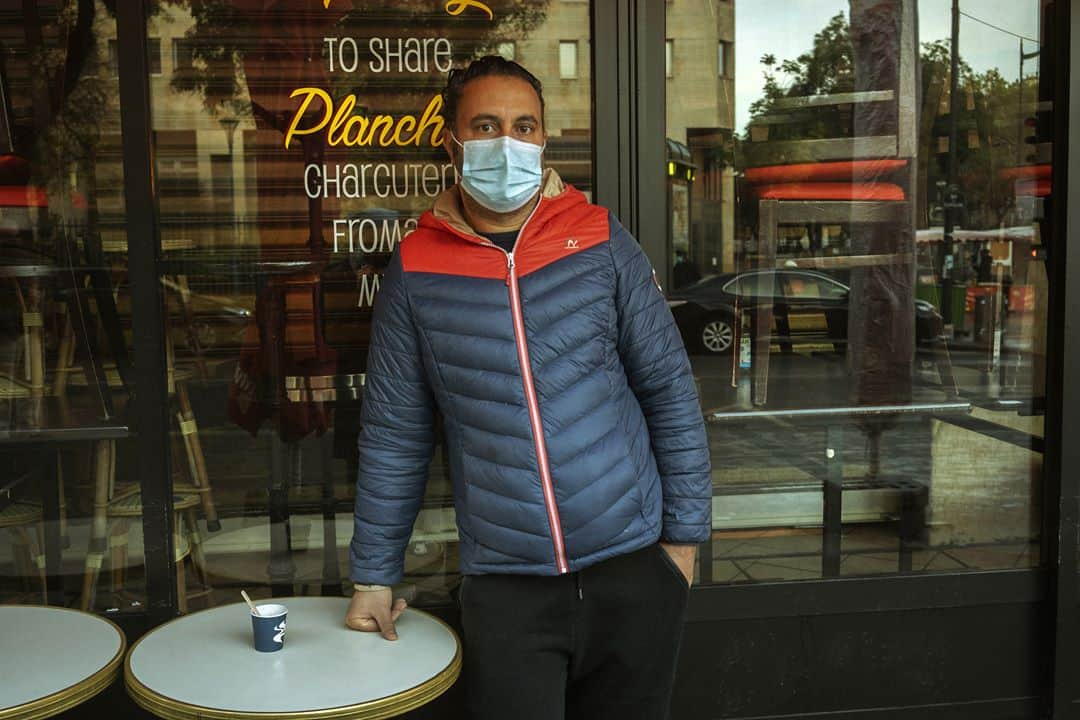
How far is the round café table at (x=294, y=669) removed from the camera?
199 cm

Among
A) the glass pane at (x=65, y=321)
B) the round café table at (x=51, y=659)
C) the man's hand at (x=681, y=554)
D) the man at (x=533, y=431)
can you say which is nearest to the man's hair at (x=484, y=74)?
the man at (x=533, y=431)

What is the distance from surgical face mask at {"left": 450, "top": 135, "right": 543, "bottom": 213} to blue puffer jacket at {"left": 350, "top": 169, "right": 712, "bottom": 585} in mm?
55

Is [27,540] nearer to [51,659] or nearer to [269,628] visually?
[51,659]

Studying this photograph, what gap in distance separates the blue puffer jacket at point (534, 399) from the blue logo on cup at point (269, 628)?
17cm

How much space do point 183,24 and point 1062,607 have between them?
2.99 meters

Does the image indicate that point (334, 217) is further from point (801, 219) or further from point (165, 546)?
point (801, 219)

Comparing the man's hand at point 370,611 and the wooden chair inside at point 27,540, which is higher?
the man's hand at point 370,611

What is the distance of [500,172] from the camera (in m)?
2.23

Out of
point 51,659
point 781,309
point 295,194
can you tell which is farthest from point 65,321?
point 781,309

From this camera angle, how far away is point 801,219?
3682mm

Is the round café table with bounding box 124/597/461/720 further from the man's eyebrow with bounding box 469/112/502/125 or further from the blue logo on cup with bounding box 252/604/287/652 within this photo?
the man's eyebrow with bounding box 469/112/502/125

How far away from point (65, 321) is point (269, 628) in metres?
1.59

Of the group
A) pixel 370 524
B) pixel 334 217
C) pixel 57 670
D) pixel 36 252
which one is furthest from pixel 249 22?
pixel 57 670

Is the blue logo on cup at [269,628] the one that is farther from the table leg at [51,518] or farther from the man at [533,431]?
the table leg at [51,518]
